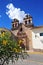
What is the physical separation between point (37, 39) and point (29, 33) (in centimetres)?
300

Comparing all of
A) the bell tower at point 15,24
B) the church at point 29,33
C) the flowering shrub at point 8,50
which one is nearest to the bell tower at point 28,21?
the church at point 29,33

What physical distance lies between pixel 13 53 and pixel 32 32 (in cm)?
3639

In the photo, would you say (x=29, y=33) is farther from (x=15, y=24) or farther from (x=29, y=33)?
(x=15, y=24)

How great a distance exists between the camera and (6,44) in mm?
6902

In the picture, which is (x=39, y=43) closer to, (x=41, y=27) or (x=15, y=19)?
(x=41, y=27)

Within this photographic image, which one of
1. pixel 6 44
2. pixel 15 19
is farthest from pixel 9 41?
pixel 15 19

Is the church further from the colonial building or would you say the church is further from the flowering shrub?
the flowering shrub

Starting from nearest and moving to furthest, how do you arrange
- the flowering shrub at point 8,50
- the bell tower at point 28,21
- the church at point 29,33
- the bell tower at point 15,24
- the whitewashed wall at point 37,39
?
the flowering shrub at point 8,50 < the whitewashed wall at point 37,39 < the church at point 29,33 < the bell tower at point 28,21 < the bell tower at point 15,24

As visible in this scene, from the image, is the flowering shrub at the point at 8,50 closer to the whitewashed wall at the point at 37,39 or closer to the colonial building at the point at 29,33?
the colonial building at the point at 29,33

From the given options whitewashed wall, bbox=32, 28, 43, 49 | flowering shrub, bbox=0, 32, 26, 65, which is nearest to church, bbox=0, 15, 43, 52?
whitewashed wall, bbox=32, 28, 43, 49

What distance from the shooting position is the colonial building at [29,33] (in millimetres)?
41594

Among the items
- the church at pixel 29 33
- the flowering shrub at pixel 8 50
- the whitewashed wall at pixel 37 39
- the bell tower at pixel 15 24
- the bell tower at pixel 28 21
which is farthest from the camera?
the bell tower at pixel 15 24

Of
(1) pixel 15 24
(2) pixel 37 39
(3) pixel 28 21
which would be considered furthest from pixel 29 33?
(1) pixel 15 24

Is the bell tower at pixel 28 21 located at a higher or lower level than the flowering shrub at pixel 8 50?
higher
